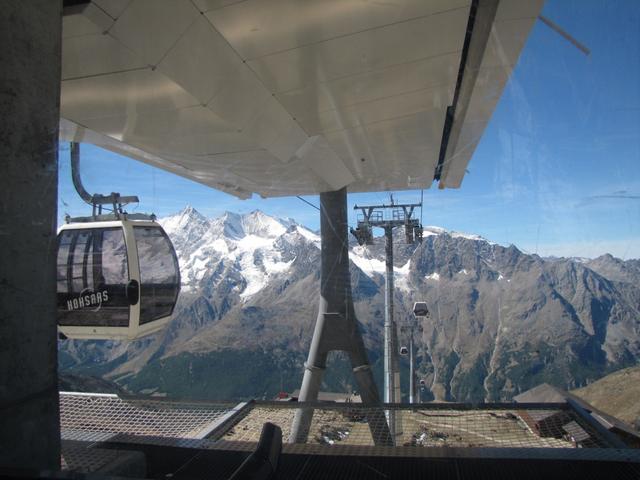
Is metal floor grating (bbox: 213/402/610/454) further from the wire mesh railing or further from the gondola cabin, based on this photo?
the gondola cabin

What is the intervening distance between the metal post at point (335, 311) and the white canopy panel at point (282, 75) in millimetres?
1662

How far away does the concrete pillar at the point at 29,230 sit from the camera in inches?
41.2

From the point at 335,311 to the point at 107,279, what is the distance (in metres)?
2.99

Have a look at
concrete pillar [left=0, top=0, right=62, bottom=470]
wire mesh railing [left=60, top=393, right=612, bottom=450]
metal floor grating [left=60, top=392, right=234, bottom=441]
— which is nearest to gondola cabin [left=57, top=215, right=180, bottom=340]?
metal floor grating [left=60, top=392, right=234, bottom=441]

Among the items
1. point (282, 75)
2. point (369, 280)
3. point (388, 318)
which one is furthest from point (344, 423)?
point (388, 318)

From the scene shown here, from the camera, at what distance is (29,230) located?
3.63 ft

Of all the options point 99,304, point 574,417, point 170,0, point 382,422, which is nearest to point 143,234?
point 99,304

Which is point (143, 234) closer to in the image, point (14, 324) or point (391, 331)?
point (14, 324)

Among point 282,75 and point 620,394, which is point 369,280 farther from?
point 282,75

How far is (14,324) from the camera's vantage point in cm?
106

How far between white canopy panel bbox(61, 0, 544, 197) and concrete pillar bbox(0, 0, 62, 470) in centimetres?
66

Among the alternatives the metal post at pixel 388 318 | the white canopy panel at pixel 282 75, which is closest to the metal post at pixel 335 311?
the white canopy panel at pixel 282 75

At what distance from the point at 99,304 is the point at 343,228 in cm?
319

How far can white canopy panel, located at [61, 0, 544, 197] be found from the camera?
1.77m
